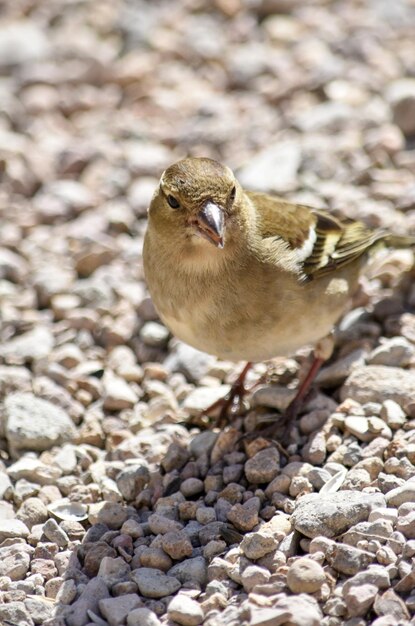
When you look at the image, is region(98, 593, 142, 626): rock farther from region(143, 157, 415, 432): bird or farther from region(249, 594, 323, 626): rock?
region(143, 157, 415, 432): bird

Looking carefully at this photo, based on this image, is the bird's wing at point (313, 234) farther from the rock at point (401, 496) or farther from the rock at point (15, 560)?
the rock at point (15, 560)

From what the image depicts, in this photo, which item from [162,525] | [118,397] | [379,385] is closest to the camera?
[162,525]

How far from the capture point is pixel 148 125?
8.35 m

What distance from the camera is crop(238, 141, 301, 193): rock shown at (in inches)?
285

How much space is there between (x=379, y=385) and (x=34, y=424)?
1855 mm

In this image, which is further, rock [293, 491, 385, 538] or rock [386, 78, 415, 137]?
rock [386, 78, 415, 137]

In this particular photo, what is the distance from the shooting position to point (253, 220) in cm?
522

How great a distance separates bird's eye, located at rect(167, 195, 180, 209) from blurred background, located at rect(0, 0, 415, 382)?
156 cm

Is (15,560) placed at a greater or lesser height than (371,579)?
lesser

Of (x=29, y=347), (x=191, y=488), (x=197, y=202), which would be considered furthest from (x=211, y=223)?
(x=29, y=347)

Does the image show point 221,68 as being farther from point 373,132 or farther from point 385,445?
point 385,445

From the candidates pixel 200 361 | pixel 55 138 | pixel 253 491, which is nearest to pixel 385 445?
pixel 253 491

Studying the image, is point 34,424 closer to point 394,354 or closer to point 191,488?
point 191,488

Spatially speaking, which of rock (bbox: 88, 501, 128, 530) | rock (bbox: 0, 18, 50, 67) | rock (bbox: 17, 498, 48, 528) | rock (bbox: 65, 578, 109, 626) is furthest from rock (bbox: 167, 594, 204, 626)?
rock (bbox: 0, 18, 50, 67)
